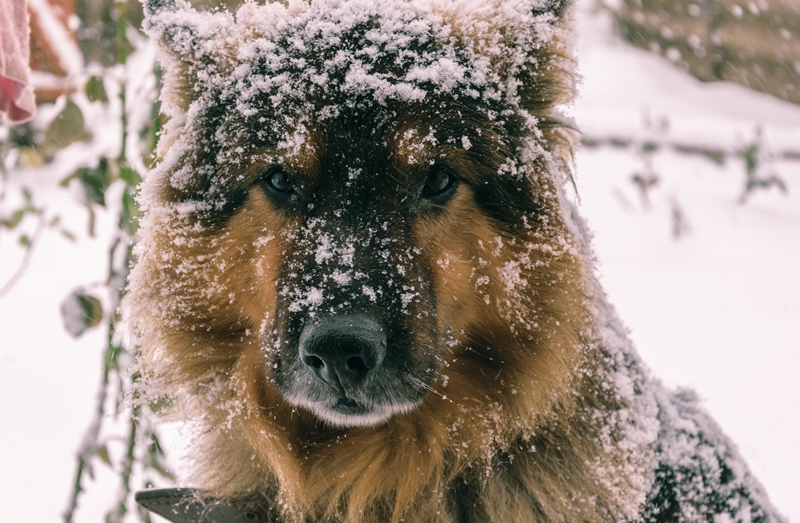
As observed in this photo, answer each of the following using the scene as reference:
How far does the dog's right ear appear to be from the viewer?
226 cm

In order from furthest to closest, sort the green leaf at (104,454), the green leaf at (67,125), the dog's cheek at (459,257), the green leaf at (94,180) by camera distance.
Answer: the green leaf at (104,454), the green leaf at (94,180), the green leaf at (67,125), the dog's cheek at (459,257)

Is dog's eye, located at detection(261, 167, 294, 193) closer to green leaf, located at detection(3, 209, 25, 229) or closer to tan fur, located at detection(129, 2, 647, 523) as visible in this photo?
tan fur, located at detection(129, 2, 647, 523)

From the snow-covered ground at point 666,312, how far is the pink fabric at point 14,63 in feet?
6.04

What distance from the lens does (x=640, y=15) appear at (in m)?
11.8

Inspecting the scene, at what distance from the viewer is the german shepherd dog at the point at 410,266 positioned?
2123mm

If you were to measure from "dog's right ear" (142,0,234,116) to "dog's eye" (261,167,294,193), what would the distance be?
1.24 ft

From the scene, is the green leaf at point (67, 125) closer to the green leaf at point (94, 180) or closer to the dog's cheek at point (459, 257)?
the green leaf at point (94, 180)

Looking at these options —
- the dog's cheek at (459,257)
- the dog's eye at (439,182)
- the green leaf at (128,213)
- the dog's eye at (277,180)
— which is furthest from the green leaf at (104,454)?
the dog's eye at (439,182)

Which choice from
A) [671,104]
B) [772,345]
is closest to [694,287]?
[772,345]

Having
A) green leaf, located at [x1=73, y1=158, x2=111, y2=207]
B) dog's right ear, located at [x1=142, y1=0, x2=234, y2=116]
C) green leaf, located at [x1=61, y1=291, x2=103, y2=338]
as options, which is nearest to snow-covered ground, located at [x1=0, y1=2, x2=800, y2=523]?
green leaf, located at [x1=61, y1=291, x2=103, y2=338]

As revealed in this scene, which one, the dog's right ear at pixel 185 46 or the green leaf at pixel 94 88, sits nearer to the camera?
the dog's right ear at pixel 185 46

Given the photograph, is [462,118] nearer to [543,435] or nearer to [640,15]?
[543,435]

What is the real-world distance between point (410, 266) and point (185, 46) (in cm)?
107

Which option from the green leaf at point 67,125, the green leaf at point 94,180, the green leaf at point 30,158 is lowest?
the green leaf at point 30,158
